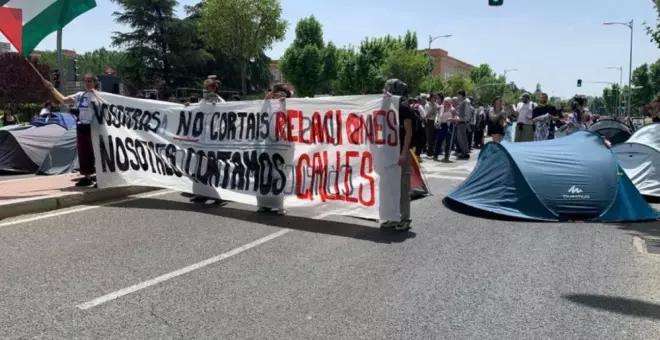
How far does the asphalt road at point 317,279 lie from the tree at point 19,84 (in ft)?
205

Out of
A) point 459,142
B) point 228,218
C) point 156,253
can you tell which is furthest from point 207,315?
point 459,142

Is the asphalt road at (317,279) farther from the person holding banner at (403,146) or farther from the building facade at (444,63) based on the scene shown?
the building facade at (444,63)

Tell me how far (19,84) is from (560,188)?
6711cm

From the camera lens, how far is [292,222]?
6809mm

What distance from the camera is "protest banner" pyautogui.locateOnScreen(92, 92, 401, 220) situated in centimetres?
650

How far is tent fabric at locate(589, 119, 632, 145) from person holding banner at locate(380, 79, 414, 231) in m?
7.00

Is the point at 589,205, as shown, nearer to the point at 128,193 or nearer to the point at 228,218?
the point at 228,218

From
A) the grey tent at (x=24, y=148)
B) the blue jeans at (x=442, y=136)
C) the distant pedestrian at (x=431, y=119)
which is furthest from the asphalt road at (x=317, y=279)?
the distant pedestrian at (x=431, y=119)

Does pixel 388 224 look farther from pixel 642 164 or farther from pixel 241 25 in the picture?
pixel 241 25

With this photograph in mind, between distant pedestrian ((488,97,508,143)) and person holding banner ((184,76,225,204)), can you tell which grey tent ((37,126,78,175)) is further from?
distant pedestrian ((488,97,508,143))

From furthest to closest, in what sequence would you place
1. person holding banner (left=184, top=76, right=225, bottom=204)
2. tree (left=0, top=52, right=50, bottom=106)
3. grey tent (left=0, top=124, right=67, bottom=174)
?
tree (left=0, top=52, right=50, bottom=106), grey tent (left=0, top=124, right=67, bottom=174), person holding banner (left=184, top=76, right=225, bottom=204)

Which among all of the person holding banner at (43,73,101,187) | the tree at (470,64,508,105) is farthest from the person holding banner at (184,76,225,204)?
the tree at (470,64,508,105)

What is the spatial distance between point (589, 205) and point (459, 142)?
28.3ft

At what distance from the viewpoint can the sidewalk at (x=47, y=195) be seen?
23.5ft
